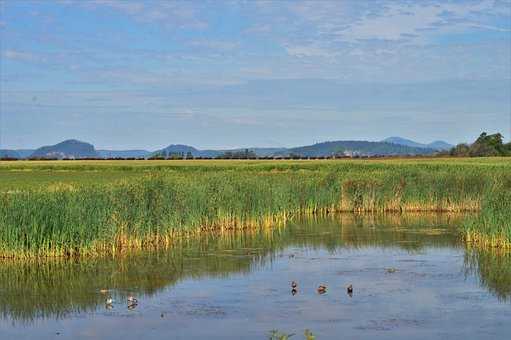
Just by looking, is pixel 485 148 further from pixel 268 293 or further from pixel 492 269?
pixel 268 293

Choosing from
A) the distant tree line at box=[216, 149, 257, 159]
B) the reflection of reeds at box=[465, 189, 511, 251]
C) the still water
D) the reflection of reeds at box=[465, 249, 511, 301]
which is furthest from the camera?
the distant tree line at box=[216, 149, 257, 159]

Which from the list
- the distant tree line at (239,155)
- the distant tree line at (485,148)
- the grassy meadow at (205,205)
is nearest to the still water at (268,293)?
the grassy meadow at (205,205)

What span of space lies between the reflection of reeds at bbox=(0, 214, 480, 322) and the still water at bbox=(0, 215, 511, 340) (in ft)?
0.10

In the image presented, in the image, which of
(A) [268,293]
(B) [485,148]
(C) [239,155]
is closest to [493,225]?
(A) [268,293]

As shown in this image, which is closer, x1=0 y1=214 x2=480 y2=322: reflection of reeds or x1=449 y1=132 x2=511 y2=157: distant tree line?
x1=0 y1=214 x2=480 y2=322: reflection of reeds

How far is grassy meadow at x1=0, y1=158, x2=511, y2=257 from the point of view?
1609 centimetres

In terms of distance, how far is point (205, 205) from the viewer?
2156 cm

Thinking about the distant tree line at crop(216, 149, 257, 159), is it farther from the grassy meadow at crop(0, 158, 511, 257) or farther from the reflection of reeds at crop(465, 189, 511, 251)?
the reflection of reeds at crop(465, 189, 511, 251)

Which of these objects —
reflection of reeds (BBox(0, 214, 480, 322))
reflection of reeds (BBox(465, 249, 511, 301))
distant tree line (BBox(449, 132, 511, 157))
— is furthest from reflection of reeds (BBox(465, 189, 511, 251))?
distant tree line (BBox(449, 132, 511, 157))

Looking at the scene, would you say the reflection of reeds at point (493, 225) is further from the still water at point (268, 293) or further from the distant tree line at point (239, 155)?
the distant tree line at point (239, 155)

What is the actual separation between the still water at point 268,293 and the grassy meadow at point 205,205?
729mm

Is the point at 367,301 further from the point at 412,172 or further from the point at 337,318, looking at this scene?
the point at 412,172

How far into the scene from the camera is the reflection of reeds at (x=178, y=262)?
41.7 ft

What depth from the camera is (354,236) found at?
20781 millimetres
